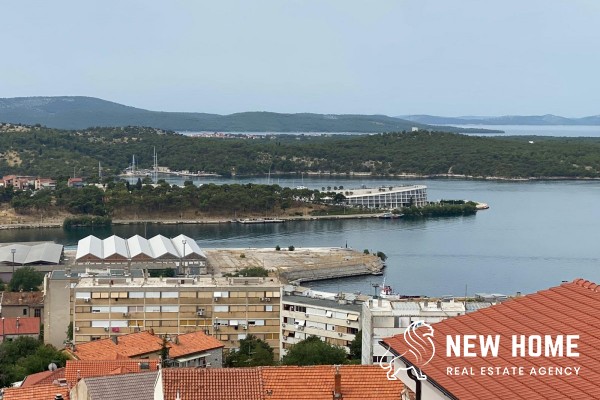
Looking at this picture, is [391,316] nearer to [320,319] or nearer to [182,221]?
[320,319]

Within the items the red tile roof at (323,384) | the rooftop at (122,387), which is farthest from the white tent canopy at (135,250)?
the red tile roof at (323,384)

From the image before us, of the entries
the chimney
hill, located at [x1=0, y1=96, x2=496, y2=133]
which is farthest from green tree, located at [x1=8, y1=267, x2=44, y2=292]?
hill, located at [x1=0, y1=96, x2=496, y2=133]

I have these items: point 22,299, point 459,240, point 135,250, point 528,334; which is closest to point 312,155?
point 459,240

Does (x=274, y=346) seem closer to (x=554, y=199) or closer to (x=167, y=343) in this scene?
(x=167, y=343)

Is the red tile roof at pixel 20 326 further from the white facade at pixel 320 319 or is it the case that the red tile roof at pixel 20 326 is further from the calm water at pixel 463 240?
the calm water at pixel 463 240

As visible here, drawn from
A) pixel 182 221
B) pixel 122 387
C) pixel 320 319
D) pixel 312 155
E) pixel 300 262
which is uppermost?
pixel 122 387

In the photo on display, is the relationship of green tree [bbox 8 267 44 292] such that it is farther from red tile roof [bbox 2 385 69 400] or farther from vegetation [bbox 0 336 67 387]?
red tile roof [bbox 2 385 69 400]
